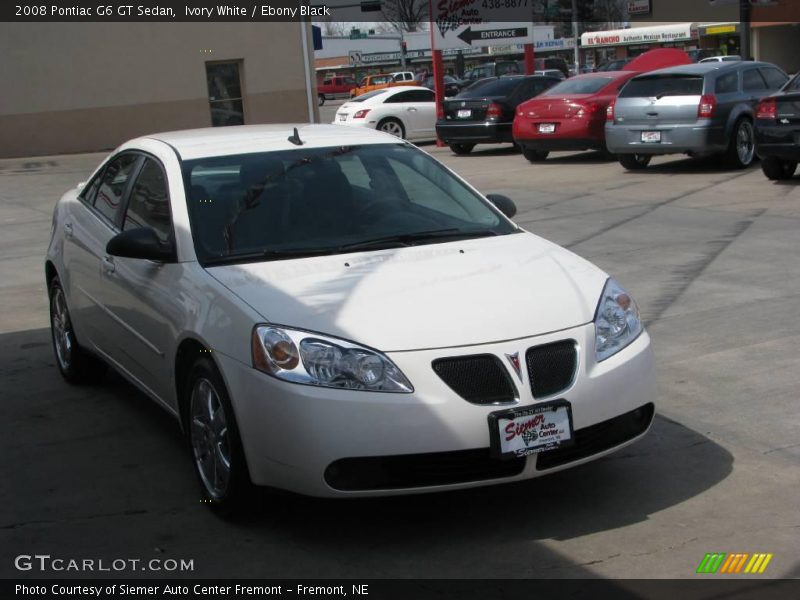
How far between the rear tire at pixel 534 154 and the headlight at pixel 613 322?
15297 mm

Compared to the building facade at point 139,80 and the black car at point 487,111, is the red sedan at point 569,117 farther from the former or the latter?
the building facade at point 139,80

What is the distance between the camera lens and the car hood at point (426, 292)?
4.32 metres

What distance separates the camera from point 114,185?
250 inches

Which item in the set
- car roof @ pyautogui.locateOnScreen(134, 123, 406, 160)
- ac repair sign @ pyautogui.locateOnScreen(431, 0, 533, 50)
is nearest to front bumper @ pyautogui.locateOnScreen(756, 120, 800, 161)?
car roof @ pyautogui.locateOnScreen(134, 123, 406, 160)

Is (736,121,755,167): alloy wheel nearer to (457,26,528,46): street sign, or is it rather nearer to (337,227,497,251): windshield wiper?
(457,26,528,46): street sign

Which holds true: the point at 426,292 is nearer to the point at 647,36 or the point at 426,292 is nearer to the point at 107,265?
the point at 107,265

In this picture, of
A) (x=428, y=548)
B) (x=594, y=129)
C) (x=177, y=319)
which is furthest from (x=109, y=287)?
(x=594, y=129)

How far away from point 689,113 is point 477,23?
10.4 meters

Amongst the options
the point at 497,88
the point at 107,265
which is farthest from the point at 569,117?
the point at 107,265

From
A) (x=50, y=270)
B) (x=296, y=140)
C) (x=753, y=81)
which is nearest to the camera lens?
(x=296, y=140)

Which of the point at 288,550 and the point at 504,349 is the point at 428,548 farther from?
the point at 504,349

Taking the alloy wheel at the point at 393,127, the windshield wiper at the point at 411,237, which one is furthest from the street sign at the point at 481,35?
the windshield wiper at the point at 411,237

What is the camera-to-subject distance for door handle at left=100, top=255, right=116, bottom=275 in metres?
5.85

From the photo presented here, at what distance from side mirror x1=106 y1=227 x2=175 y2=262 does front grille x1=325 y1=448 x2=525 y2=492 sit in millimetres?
1469
